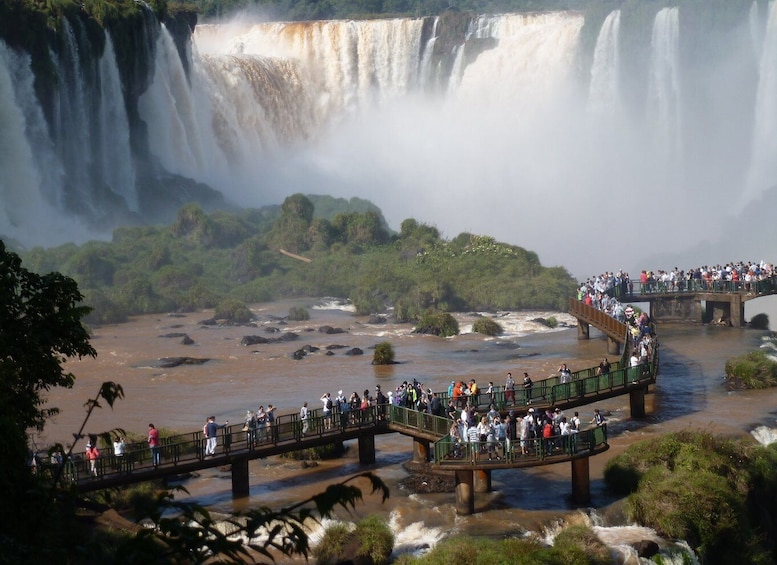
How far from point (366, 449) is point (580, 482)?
4.38m

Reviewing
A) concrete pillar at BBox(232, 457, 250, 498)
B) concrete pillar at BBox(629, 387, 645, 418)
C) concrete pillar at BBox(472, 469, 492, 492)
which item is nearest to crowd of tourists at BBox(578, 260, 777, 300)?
concrete pillar at BBox(629, 387, 645, 418)

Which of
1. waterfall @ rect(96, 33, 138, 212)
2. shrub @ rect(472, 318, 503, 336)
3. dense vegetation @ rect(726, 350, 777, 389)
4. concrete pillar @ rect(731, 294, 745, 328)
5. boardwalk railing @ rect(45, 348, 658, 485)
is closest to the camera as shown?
boardwalk railing @ rect(45, 348, 658, 485)

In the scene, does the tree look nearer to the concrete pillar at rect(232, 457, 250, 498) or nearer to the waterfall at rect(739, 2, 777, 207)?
the concrete pillar at rect(232, 457, 250, 498)

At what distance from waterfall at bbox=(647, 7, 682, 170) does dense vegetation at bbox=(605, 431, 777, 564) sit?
4807 cm

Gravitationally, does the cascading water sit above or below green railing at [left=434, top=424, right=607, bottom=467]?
above

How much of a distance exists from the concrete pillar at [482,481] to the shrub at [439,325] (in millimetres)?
19383

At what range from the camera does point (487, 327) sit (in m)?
39.4

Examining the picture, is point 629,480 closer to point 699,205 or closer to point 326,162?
point 699,205

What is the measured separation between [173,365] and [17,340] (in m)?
21.2

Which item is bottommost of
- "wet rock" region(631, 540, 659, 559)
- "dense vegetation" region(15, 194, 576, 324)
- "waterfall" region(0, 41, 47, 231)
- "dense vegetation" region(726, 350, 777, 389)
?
"wet rock" region(631, 540, 659, 559)

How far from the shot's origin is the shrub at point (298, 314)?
144 feet

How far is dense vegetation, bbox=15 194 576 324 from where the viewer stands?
4544 centimetres

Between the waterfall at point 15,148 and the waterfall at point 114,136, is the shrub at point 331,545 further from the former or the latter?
the waterfall at point 114,136

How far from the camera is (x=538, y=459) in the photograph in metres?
18.5
